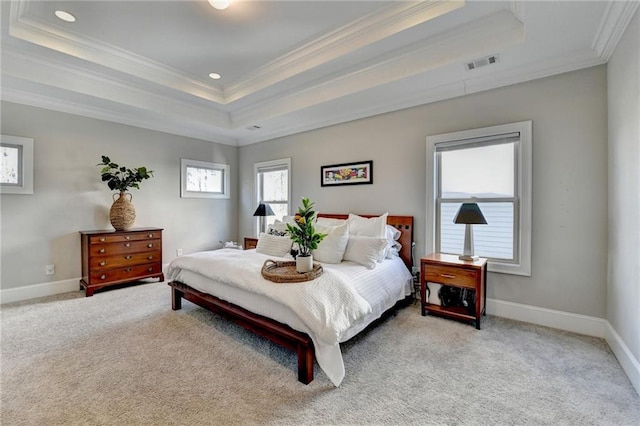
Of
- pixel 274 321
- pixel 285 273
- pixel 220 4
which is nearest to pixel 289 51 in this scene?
pixel 220 4

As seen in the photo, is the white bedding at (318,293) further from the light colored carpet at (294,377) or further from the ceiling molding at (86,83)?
the ceiling molding at (86,83)

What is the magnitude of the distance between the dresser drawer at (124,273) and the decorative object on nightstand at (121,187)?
603 mm

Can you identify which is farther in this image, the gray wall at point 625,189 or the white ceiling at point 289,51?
the white ceiling at point 289,51

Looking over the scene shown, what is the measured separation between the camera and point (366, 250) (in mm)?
3113

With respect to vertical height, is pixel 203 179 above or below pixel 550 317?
above

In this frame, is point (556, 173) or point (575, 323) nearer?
point (575, 323)

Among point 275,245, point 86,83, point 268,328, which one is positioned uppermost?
point 86,83

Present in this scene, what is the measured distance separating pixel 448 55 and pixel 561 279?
251 cm

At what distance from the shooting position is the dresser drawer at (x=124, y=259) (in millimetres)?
3887

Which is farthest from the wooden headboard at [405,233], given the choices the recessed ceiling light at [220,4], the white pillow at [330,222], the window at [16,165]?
the window at [16,165]

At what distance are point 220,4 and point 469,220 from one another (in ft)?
10.2

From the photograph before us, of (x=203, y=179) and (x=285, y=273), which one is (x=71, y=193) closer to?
(x=203, y=179)

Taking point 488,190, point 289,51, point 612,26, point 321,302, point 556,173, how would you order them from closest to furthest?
point 321,302 < point 612,26 < point 556,173 < point 488,190 < point 289,51

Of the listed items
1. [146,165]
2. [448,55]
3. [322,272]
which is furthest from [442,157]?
[146,165]
